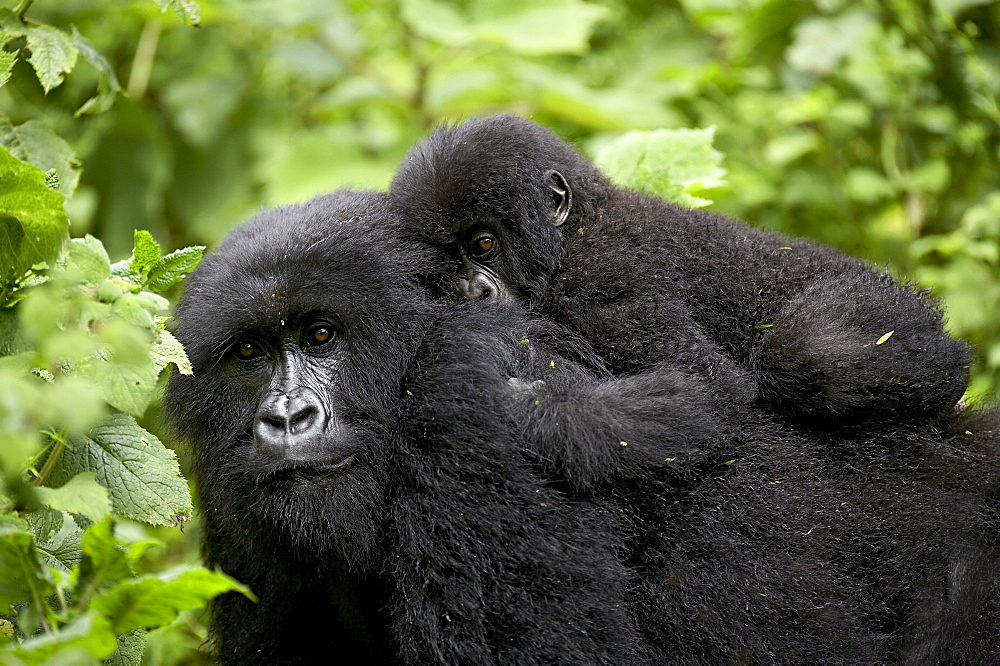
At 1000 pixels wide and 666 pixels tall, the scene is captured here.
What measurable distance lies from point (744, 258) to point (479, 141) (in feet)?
3.19

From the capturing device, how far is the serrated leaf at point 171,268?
2.58m

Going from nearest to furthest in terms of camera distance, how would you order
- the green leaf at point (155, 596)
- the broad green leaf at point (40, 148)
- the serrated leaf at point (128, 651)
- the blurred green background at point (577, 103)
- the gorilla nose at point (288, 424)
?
the green leaf at point (155, 596) < the serrated leaf at point (128, 651) < the gorilla nose at point (288, 424) < the broad green leaf at point (40, 148) < the blurred green background at point (577, 103)

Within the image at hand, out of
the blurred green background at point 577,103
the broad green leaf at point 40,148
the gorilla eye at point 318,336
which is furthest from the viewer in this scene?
the blurred green background at point 577,103

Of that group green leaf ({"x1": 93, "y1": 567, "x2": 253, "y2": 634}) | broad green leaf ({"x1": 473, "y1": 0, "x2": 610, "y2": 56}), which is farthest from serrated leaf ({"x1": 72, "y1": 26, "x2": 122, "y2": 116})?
broad green leaf ({"x1": 473, "y1": 0, "x2": 610, "y2": 56})

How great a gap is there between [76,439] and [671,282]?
1762 millimetres

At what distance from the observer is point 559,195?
11.5 feet

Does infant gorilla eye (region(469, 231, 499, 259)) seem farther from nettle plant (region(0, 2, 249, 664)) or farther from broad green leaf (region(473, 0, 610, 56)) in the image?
broad green leaf (region(473, 0, 610, 56))

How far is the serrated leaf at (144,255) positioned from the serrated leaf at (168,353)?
0.21 metres

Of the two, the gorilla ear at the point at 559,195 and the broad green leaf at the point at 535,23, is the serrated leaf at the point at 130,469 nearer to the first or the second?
the gorilla ear at the point at 559,195

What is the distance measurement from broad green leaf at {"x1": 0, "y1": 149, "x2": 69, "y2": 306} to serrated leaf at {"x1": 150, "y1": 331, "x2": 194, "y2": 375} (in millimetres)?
309

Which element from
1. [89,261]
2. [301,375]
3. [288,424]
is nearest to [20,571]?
[89,261]

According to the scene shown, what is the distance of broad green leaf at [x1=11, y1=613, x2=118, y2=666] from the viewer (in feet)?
5.42

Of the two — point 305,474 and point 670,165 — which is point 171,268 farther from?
point 670,165

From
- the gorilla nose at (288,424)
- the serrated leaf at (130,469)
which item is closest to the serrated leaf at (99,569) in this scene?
the serrated leaf at (130,469)
